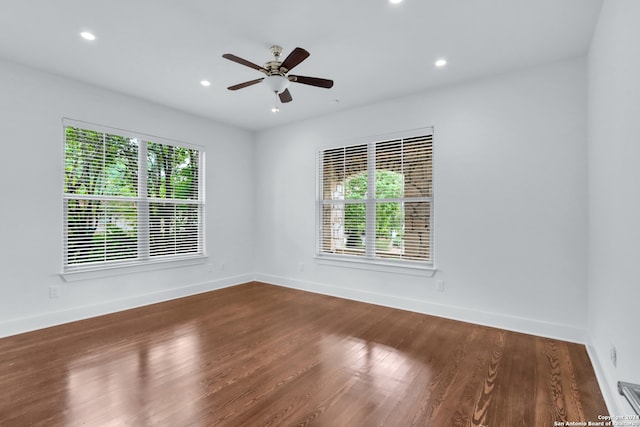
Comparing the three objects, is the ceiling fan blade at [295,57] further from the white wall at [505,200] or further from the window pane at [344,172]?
the window pane at [344,172]

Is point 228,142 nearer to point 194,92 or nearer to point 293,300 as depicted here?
point 194,92

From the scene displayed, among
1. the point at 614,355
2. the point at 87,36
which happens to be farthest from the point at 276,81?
the point at 614,355

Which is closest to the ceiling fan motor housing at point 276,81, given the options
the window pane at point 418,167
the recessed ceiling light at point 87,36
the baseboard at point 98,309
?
the recessed ceiling light at point 87,36

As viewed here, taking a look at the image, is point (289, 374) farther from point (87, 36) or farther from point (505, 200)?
point (87, 36)

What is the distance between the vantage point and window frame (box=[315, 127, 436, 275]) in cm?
400

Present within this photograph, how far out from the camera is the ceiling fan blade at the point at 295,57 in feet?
7.91

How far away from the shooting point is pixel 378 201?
4.46 meters

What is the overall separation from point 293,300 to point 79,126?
3.50 m

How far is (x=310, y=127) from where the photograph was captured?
16.9 ft

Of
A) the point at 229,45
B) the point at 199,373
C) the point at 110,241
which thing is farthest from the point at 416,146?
the point at 110,241

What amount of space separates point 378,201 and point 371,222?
326 mm

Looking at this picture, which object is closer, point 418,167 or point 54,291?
point 54,291

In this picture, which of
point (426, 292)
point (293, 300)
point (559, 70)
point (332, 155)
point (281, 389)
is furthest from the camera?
point (332, 155)

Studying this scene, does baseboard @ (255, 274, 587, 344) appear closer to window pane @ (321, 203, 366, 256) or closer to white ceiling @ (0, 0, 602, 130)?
window pane @ (321, 203, 366, 256)
